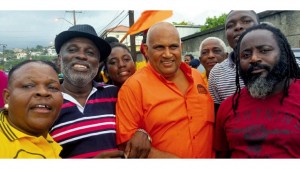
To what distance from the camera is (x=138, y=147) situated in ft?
6.72

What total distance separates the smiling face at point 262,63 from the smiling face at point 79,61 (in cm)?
125

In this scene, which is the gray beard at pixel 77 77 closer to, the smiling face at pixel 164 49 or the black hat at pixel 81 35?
the black hat at pixel 81 35

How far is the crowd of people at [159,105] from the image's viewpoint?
1.78 m

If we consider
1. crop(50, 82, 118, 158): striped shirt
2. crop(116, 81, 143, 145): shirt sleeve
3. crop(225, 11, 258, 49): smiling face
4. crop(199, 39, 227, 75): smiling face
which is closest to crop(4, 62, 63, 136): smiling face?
crop(50, 82, 118, 158): striped shirt

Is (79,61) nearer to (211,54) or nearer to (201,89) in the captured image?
(201,89)

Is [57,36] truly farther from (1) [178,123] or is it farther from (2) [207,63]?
(2) [207,63]

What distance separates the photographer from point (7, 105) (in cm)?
182

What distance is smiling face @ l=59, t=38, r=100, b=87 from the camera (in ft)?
8.25

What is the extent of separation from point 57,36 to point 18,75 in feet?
2.75

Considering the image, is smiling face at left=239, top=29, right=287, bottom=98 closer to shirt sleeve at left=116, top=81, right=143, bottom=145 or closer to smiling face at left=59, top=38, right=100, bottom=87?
shirt sleeve at left=116, top=81, right=143, bottom=145

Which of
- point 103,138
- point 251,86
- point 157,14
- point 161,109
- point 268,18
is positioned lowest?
point 103,138

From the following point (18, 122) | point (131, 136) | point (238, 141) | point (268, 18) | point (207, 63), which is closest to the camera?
point (18, 122)

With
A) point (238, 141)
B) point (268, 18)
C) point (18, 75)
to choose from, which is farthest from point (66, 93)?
point (268, 18)

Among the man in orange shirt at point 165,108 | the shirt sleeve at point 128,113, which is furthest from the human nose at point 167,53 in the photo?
the shirt sleeve at point 128,113
